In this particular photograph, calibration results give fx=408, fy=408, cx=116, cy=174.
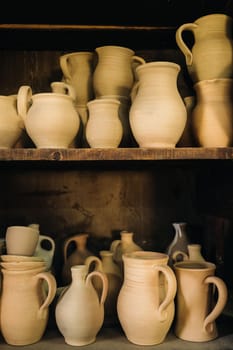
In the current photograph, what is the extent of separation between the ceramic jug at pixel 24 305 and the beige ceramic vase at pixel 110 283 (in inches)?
6.2

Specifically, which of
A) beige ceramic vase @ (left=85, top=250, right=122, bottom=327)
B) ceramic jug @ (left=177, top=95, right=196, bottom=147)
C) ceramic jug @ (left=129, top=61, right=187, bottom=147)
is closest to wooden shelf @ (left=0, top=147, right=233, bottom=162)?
ceramic jug @ (left=129, top=61, right=187, bottom=147)

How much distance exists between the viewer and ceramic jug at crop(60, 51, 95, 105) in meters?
1.17

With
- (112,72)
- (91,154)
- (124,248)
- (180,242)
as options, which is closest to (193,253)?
(180,242)

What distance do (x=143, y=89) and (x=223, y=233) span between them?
518mm

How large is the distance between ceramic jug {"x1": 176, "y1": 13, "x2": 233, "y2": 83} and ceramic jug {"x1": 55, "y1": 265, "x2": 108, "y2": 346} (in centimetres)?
59

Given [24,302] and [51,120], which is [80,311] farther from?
[51,120]

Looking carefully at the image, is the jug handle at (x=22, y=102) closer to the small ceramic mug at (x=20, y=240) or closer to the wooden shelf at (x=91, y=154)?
the wooden shelf at (x=91, y=154)

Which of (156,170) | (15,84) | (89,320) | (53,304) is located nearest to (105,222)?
(156,170)

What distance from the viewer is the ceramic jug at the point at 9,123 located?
101 centimetres

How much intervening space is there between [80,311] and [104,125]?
452 mm

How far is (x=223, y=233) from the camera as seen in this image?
1237mm

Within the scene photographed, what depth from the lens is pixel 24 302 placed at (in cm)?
98

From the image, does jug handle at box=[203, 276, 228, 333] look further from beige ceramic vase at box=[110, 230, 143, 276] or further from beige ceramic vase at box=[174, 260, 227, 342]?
beige ceramic vase at box=[110, 230, 143, 276]

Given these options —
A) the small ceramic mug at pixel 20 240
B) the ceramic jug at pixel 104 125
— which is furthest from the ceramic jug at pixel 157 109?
the small ceramic mug at pixel 20 240
